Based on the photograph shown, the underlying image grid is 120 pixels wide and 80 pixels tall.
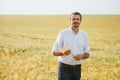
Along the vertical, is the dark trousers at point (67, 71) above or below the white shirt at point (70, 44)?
below

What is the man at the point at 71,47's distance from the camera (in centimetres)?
523

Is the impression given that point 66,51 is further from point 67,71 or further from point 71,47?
point 67,71

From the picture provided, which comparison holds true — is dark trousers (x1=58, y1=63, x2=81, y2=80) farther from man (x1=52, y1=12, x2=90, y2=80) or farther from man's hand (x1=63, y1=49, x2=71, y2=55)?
man's hand (x1=63, y1=49, x2=71, y2=55)

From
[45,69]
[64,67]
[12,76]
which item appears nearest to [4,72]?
[12,76]

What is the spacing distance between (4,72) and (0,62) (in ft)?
7.05

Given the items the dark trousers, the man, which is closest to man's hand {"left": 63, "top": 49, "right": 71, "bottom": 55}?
the man

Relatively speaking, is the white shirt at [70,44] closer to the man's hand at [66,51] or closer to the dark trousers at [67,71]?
the dark trousers at [67,71]

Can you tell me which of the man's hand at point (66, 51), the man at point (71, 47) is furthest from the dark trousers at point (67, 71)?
the man's hand at point (66, 51)

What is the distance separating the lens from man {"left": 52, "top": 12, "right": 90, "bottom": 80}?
5230 millimetres

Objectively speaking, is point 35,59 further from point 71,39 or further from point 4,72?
point 71,39

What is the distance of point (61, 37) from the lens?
529 cm

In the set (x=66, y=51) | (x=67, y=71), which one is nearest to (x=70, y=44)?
(x=66, y=51)

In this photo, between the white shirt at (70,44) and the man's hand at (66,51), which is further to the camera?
the white shirt at (70,44)

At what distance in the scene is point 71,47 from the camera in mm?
5250
